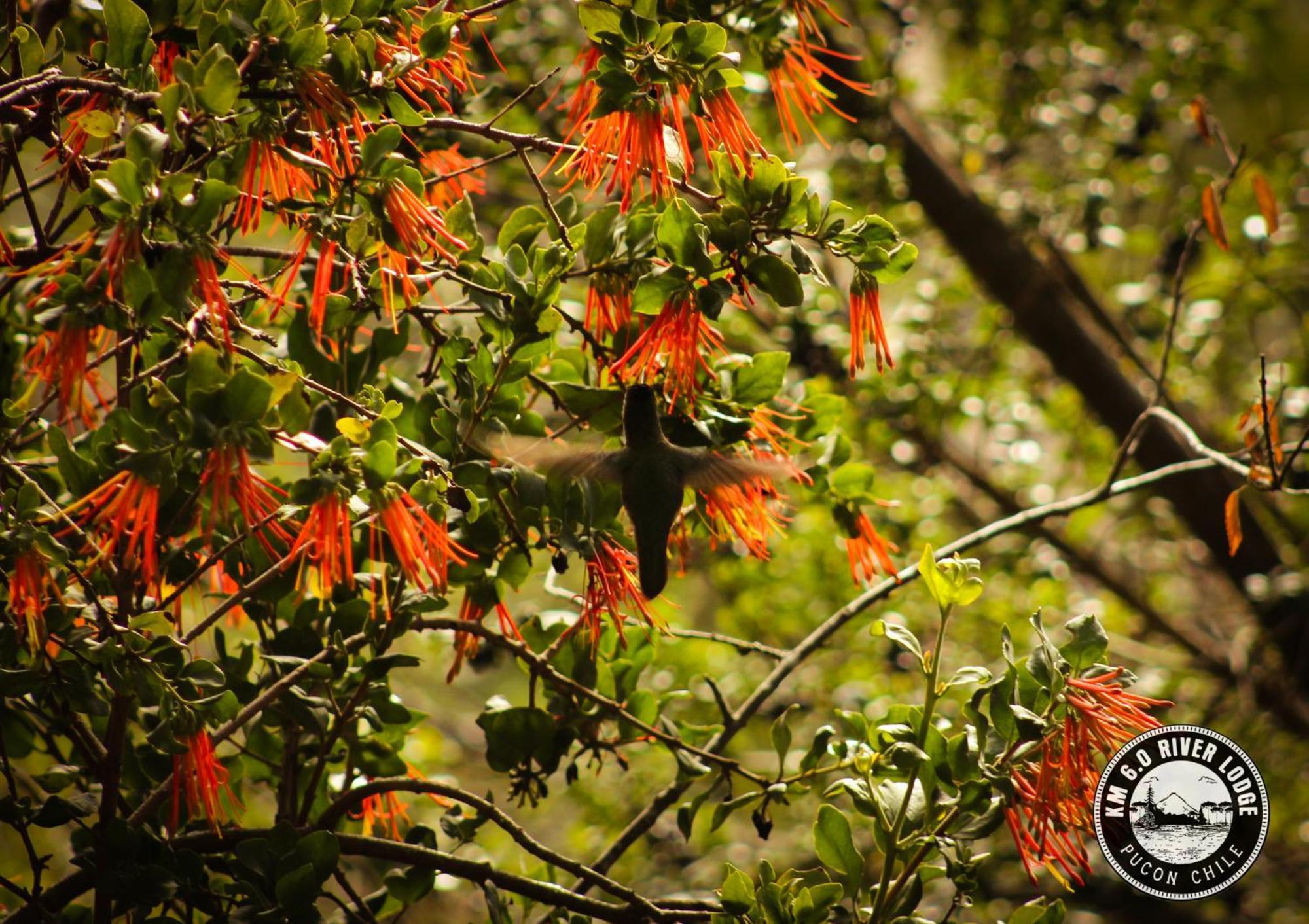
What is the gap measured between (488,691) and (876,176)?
104 inches

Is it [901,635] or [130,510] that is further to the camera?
[901,635]

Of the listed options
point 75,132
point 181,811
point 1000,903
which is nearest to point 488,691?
point 1000,903

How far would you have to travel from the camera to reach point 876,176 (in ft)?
7.50

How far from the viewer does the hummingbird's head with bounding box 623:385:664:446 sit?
950 millimetres

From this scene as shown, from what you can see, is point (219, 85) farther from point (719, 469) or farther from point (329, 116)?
point (719, 469)

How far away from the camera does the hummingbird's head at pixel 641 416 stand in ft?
3.12

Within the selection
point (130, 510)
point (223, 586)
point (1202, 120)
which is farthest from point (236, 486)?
point (1202, 120)

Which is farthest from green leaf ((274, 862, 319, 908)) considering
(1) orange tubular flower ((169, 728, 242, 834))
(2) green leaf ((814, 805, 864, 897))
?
(2) green leaf ((814, 805, 864, 897))

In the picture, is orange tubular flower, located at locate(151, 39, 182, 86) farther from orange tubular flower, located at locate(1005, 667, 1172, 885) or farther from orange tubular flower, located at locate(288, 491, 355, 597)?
orange tubular flower, located at locate(1005, 667, 1172, 885)

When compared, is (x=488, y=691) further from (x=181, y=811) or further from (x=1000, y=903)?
(x=181, y=811)

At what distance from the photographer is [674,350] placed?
91cm

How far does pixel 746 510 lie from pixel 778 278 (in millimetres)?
283

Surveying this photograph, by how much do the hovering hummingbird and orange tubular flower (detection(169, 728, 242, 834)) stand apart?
12.8 inches

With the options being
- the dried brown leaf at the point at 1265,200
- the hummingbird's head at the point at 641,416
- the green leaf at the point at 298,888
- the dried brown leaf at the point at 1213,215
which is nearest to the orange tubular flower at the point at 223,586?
the green leaf at the point at 298,888
